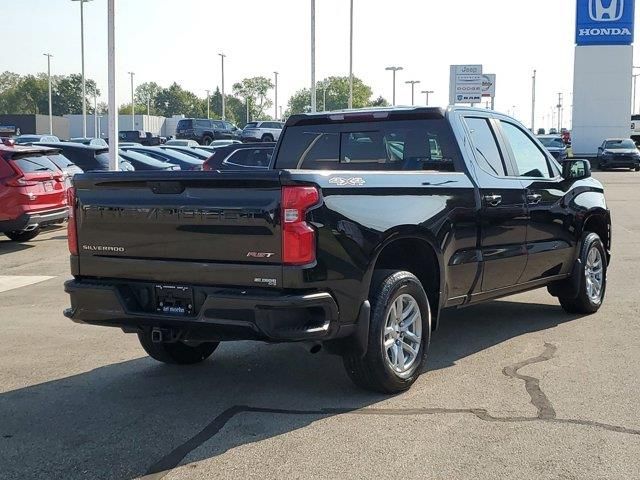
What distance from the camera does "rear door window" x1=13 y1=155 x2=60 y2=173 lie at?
13.8 m

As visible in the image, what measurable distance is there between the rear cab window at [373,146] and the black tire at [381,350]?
1.26 metres

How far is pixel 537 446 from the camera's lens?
458 cm

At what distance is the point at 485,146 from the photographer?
22.5 ft

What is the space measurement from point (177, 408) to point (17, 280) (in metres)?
6.49

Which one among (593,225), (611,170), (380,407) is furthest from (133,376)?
(611,170)

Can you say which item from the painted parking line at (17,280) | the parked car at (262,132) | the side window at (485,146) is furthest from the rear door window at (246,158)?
the parked car at (262,132)

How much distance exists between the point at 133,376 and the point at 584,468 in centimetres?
340

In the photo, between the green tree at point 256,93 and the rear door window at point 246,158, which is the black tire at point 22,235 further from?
the green tree at point 256,93

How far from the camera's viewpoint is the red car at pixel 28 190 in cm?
1340

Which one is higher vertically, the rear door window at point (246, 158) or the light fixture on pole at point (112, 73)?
the light fixture on pole at point (112, 73)

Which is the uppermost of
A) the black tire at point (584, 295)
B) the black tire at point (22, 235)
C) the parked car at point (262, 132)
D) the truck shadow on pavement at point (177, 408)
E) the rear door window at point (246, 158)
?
the parked car at point (262, 132)

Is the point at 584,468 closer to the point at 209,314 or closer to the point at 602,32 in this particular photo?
the point at 209,314

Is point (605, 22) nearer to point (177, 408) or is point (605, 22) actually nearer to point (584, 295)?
point (584, 295)

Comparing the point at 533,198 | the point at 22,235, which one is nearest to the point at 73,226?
the point at 533,198
